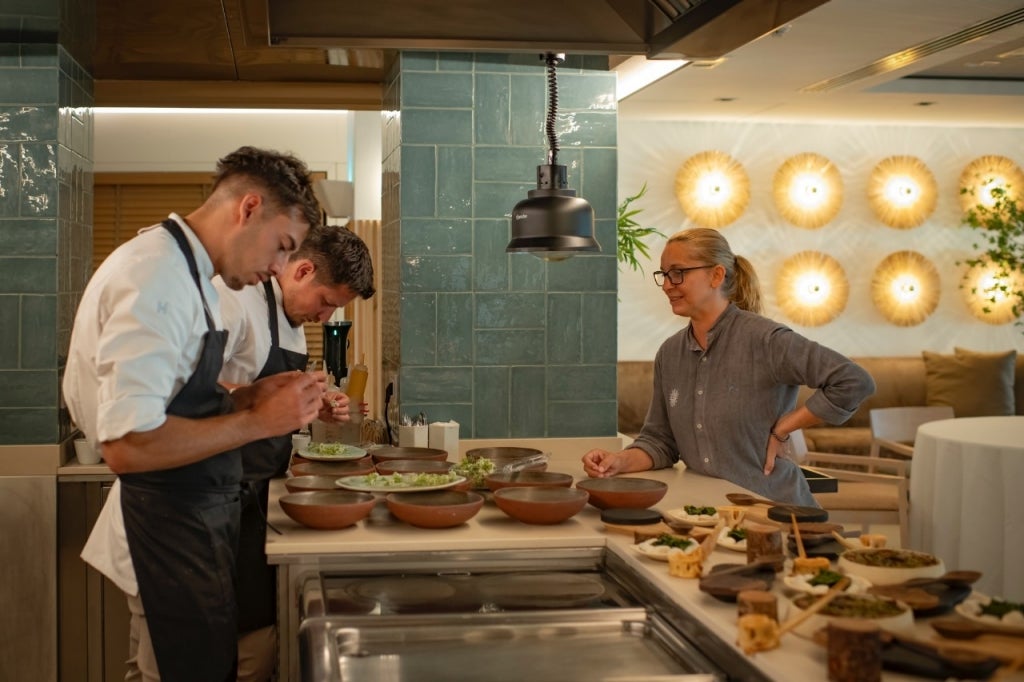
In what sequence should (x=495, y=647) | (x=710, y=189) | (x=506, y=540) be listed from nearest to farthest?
(x=495, y=647) → (x=506, y=540) → (x=710, y=189)

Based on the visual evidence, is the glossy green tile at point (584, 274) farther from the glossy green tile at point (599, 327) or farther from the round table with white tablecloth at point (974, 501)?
the round table with white tablecloth at point (974, 501)

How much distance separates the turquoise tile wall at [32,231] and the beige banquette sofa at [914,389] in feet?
14.4

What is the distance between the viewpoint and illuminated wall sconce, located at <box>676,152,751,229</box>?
840 cm

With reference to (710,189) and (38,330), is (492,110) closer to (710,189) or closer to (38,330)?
(38,330)

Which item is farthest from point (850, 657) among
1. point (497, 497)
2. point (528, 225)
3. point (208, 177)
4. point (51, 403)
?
point (208, 177)

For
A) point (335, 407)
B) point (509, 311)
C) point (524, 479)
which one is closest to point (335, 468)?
point (335, 407)

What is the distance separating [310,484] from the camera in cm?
320

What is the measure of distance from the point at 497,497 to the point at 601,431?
1.69 metres

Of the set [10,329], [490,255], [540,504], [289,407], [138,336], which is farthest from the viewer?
[490,255]

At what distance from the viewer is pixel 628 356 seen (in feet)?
28.0

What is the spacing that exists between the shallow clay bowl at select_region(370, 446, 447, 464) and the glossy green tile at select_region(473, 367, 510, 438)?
2.04 ft

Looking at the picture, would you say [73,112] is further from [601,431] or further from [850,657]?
[850,657]

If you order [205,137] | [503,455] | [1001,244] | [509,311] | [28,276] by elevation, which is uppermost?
[205,137]

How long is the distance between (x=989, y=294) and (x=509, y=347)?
5.72m
